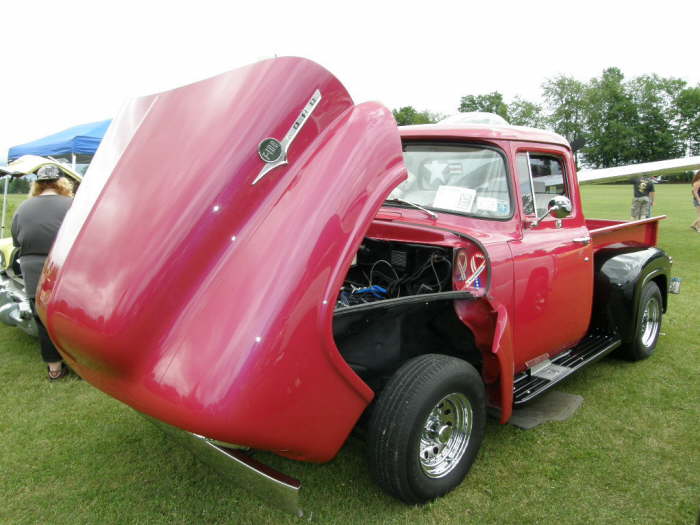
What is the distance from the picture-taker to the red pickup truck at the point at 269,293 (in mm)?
1808

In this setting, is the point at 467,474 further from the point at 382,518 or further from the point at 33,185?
the point at 33,185

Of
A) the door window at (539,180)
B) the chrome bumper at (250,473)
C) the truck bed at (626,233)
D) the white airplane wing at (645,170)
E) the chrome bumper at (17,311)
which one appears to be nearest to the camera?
the chrome bumper at (250,473)

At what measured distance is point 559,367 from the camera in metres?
3.57

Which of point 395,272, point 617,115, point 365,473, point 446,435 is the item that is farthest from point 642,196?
point 617,115

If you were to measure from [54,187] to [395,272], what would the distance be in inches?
131

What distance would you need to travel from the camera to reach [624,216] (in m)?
18.2

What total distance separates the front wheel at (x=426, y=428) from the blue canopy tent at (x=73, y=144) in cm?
911

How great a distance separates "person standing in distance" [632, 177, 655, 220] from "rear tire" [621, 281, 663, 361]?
979 cm

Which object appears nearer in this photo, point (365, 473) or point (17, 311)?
point (365, 473)

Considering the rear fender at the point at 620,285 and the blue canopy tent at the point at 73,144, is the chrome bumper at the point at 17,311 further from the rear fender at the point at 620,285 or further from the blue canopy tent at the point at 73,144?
the blue canopy tent at the point at 73,144

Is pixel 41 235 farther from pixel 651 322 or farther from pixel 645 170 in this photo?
pixel 645 170

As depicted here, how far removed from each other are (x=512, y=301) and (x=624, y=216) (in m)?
18.0

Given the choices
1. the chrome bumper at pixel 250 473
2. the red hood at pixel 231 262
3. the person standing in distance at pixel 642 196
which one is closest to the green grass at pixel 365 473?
the chrome bumper at pixel 250 473

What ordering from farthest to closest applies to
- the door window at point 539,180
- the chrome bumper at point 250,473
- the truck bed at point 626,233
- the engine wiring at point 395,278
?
the truck bed at point 626,233, the door window at point 539,180, the engine wiring at point 395,278, the chrome bumper at point 250,473
